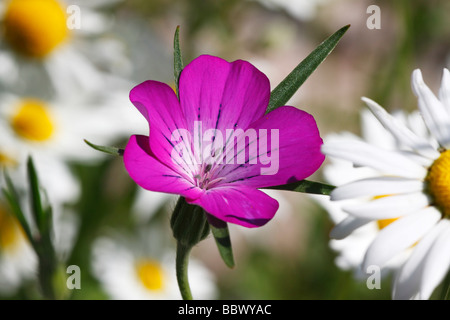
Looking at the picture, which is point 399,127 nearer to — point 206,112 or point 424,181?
point 424,181

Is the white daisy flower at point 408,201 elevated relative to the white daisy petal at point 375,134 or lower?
lower

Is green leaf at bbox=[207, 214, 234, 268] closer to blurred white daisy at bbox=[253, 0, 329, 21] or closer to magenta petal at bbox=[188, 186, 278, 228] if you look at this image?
magenta petal at bbox=[188, 186, 278, 228]

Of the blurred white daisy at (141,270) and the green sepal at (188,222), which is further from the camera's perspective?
the blurred white daisy at (141,270)

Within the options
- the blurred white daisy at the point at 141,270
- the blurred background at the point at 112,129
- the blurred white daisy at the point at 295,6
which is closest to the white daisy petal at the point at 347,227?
the blurred background at the point at 112,129

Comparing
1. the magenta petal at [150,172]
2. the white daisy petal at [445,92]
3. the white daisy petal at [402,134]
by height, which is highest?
the white daisy petal at [445,92]

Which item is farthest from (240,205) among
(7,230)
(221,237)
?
(7,230)

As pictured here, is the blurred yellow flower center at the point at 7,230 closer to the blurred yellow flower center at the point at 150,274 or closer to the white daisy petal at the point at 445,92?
the blurred yellow flower center at the point at 150,274
